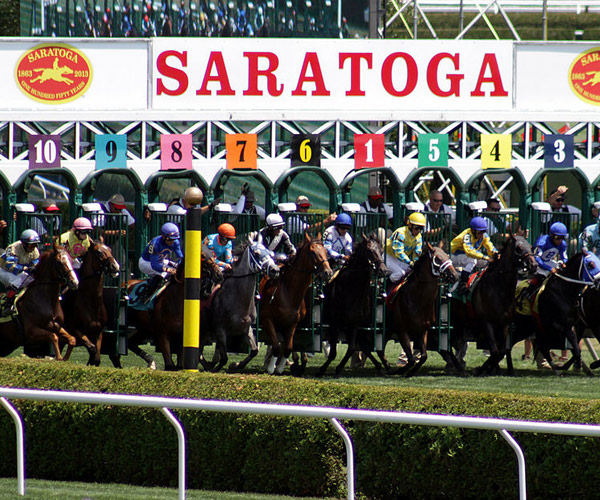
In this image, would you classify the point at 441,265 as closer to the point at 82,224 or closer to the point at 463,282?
the point at 463,282

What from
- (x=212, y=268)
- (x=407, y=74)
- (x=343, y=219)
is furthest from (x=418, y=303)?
(x=407, y=74)

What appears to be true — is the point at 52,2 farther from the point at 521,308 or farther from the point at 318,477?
the point at 318,477

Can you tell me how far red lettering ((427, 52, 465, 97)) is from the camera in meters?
14.4

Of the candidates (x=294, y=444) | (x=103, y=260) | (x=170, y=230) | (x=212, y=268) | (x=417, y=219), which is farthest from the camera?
(x=417, y=219)

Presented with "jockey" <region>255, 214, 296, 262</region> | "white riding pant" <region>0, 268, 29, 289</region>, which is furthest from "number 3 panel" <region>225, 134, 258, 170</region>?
"white riding pant" <region>0, 268, 29, 289</region>

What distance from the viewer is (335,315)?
40.4 feet

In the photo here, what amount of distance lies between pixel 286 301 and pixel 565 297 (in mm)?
2524

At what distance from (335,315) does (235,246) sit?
1.11 m

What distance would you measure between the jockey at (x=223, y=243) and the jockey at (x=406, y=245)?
4.81ft

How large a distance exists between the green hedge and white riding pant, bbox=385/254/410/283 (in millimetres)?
5211

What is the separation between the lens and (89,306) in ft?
38.9

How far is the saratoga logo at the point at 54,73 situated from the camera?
14.1m

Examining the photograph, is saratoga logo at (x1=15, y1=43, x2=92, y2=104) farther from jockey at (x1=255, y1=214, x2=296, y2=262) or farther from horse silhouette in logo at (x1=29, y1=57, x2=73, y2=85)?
jockey at (x1=255, y1=214, x2=296, y2=262)

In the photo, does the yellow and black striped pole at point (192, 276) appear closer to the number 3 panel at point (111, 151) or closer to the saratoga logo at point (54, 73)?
the number 3 panel at point (111, 151)
